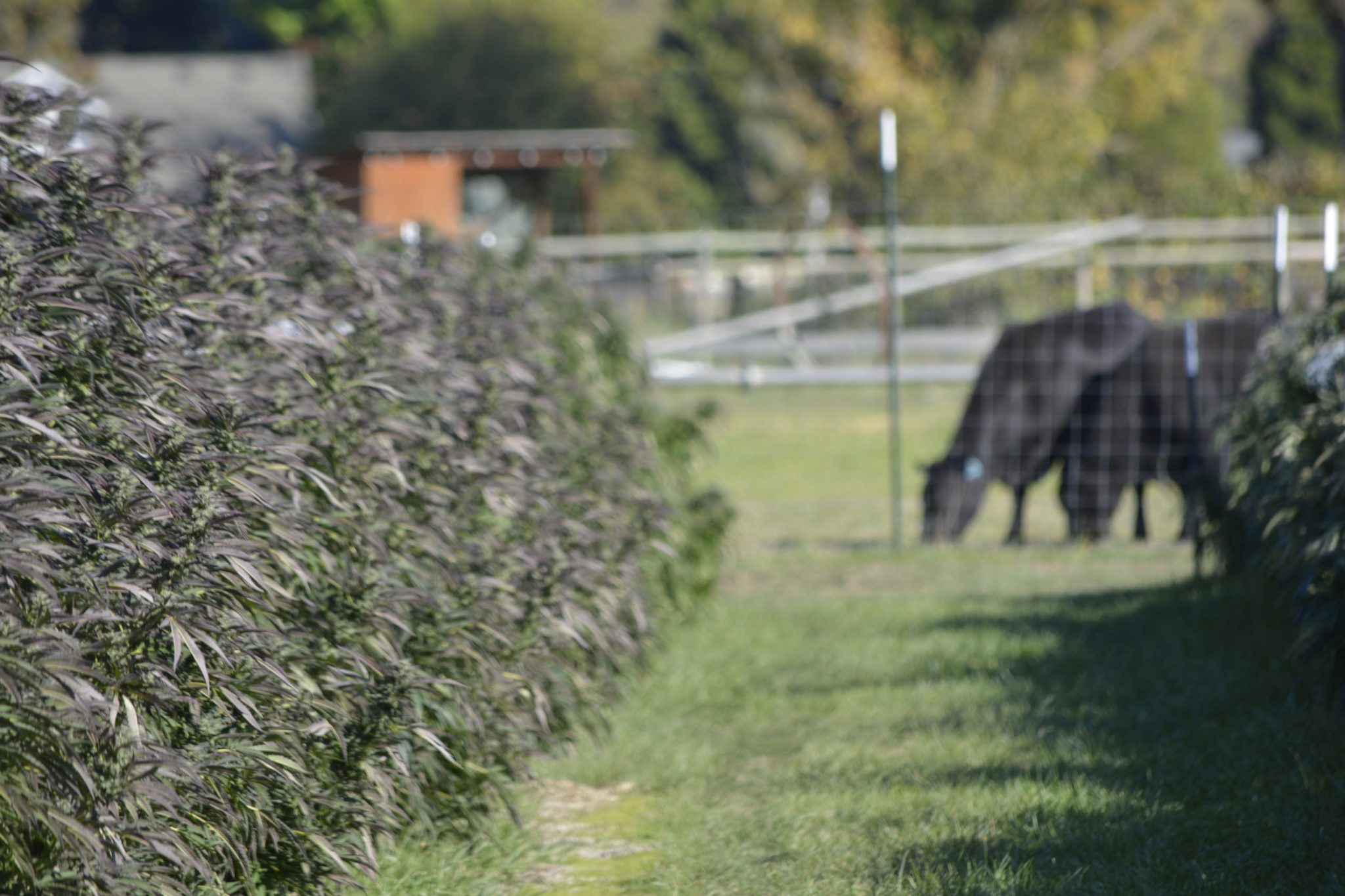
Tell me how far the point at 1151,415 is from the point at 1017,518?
3.35ft

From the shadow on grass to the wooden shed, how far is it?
1807cm

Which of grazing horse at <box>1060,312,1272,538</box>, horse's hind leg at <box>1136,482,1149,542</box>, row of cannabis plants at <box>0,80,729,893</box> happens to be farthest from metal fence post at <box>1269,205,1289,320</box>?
row of cannabis plants at <box>0,80,729,893</box>

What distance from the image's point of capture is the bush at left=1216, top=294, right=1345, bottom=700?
3900mm

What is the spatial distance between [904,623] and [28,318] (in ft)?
14.2

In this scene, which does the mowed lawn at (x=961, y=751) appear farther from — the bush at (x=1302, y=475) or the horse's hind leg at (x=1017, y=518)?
the horse's hind leg at (x=1017, y=518)

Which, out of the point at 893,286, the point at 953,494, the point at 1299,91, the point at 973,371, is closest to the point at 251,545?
the point at 893,286

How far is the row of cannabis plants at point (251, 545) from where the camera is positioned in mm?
2436

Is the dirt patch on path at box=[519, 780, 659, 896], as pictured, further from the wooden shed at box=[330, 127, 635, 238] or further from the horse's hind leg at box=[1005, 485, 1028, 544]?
the wooden shed at box=[330, 127, 635, 238]

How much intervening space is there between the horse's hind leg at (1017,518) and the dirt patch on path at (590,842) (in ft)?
15.8

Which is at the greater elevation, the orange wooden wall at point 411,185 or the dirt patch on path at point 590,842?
the orange wooden wall at point 411,185

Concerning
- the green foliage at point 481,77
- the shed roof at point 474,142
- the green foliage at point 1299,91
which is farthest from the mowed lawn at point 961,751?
the green foliage at point 1299,91

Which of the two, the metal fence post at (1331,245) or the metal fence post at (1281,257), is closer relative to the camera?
the metal fence post at (1331,245)

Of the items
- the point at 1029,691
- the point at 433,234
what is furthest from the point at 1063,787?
the point at 433,234

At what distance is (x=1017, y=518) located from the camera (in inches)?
347
